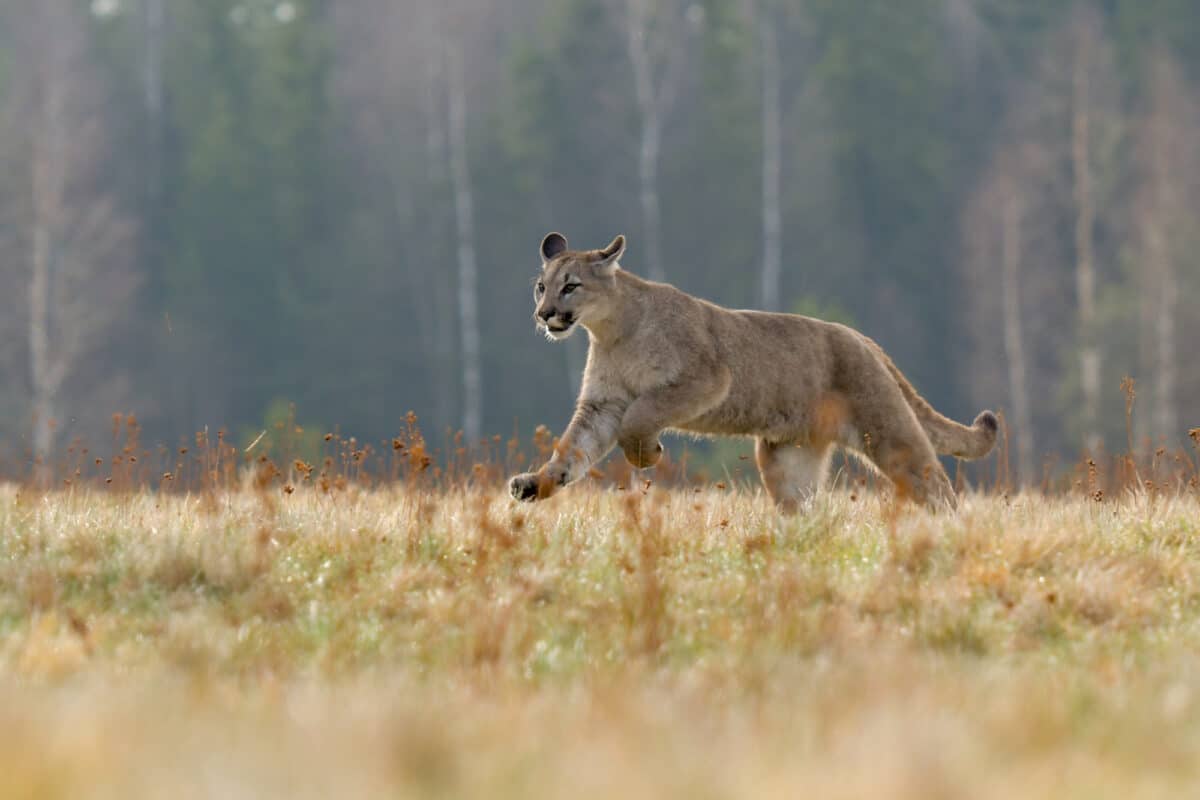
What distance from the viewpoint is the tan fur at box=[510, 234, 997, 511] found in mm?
8898

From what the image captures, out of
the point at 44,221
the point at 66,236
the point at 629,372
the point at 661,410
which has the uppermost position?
the point at 629,372

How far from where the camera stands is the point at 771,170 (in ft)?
139

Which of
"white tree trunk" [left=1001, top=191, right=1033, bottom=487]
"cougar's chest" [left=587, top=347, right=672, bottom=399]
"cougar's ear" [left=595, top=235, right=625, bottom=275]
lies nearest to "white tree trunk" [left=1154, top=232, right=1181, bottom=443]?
"white tree trunk" [left=1001, top=191, right=1033, bottom=487]

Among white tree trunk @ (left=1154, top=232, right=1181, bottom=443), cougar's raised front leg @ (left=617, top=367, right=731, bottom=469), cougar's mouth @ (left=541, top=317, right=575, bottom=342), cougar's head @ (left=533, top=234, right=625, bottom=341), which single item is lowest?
white tree trunk @ (left=1154, top=232, right=1181, bottom=443)

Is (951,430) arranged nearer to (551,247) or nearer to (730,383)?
Result: (730,383)

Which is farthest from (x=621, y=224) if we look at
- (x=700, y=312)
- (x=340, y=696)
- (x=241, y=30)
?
(x=340, y=696)

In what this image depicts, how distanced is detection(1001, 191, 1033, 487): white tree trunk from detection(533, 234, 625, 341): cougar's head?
28.3 metres

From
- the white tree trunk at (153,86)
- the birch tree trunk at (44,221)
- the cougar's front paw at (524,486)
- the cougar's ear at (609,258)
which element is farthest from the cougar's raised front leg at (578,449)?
the white tree trunk at (153,86)

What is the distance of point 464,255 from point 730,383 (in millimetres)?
33022

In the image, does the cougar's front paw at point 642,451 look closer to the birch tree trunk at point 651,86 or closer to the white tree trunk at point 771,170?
the birch tree trunk at point 651,86

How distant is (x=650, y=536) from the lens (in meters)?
7.27

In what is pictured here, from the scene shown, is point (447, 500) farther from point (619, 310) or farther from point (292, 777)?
point (292, 777)

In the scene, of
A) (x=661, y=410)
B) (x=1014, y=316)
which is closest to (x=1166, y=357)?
(x=1014, y=316)

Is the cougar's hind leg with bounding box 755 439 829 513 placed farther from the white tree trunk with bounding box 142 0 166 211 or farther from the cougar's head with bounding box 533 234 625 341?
the white tree trunk with bounding box 142 0 166 211
